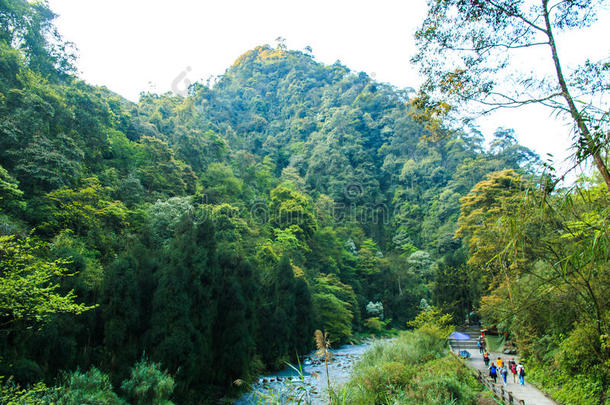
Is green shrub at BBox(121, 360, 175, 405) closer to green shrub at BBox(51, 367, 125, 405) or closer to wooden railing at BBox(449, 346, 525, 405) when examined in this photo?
green shrub at BBox(51, 367, 125, 405)

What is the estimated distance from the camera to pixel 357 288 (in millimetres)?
46344

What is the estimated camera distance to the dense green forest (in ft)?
31.1

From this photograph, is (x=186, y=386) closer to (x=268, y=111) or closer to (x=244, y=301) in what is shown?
(x=244, y=301)

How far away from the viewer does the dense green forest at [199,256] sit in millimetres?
9477

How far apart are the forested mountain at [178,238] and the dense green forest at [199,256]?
0.11m

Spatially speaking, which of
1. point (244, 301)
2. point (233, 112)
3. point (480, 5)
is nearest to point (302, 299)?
point (244, 301)

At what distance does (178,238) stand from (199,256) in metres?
1.41

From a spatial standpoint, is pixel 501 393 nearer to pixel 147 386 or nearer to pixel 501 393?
pixel 501 393

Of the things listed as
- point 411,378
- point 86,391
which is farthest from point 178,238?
point 411,378

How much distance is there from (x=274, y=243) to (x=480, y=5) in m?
29.1

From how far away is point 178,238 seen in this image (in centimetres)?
1670

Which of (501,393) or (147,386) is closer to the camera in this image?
(501,393)

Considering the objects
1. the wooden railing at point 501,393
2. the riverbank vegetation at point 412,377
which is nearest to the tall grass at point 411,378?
the riverbank vegetation at point 412,377

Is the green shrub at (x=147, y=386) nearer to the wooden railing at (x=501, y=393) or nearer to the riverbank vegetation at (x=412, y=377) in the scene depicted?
the riverbank vegetation at (x=412, y=377)
